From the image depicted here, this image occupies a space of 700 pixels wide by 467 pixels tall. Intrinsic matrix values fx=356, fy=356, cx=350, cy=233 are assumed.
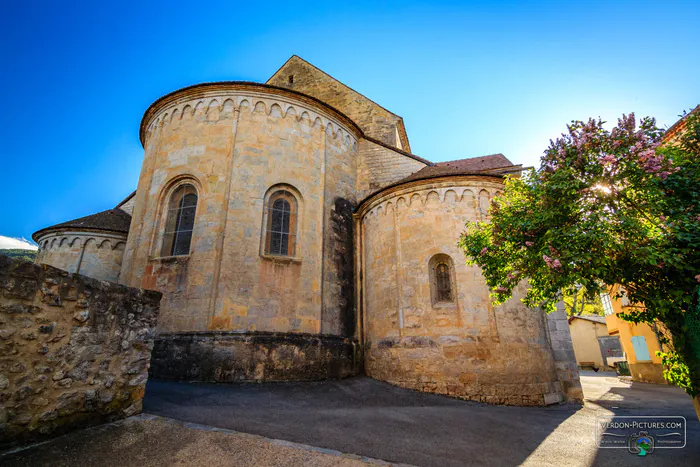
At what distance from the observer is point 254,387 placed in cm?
795

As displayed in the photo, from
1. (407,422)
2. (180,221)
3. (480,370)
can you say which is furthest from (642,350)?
(180,221)

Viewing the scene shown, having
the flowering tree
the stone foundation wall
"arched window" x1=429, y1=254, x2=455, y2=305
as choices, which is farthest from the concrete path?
"arched window" x1=429, y1=254, x2=455, y2=305

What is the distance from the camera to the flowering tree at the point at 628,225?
4.10m

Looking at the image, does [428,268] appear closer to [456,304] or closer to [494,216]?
[456,304]

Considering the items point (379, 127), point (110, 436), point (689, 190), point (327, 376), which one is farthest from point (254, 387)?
point (379, 127)

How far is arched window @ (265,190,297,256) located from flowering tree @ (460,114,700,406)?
6.70 m

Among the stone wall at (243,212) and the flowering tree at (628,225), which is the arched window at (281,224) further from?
the flowering tree at (628,225)

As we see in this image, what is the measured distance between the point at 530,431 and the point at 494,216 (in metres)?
3.70

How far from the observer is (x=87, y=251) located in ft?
43.7

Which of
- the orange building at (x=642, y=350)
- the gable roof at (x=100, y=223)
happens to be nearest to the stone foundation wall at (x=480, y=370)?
the orange building at (x=642, y=350)

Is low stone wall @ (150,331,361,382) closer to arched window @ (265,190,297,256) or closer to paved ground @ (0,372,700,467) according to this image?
paved ground @ (0,372,700,467)

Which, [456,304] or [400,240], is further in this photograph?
[400,240]

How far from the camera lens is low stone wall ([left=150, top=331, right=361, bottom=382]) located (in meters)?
8.33

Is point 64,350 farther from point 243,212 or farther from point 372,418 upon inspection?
point 243,212
